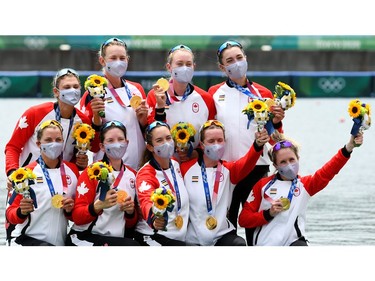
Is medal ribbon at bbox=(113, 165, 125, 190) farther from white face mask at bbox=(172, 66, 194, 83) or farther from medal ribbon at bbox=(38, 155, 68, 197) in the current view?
white face mask at bbox=(172, 66, 194, 83)

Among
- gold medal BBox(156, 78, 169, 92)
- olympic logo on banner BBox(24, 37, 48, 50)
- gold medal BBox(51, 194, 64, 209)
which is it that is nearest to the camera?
gold medal BBox(51, 194, 64, 209)

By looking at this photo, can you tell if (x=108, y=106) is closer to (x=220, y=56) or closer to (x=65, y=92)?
(x=65, y=92)

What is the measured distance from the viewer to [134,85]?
8.09m

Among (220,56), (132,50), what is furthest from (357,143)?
(132,50)

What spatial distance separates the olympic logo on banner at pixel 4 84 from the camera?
25203mm

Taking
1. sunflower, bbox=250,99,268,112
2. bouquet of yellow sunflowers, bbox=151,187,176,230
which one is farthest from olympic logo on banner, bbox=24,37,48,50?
bouquet of yellow sunflowers, bbox=151,187,176,230

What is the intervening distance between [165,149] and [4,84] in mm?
18397

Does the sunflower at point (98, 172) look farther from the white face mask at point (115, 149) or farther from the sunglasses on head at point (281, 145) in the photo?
the sunglasses on head at point (281, 145)

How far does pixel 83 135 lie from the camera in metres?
7.61

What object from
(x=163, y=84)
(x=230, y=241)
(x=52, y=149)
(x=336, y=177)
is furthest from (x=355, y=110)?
(x=336, y=177)

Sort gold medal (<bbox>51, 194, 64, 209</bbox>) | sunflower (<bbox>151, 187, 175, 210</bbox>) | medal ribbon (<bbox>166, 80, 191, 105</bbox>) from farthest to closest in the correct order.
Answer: medal ribbon (<bbox>166, 80, 191, 105</bbox>)
gold medal (<bbox>51, 194, 64, 209</bbox>)
sunflower (<bbox>151, 187, 175, 210</bbox>)

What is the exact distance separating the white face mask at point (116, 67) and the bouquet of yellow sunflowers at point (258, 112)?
1.01 meters

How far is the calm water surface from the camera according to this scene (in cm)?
973

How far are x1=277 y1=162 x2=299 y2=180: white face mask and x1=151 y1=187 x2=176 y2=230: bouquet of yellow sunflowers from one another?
1.05 meters
